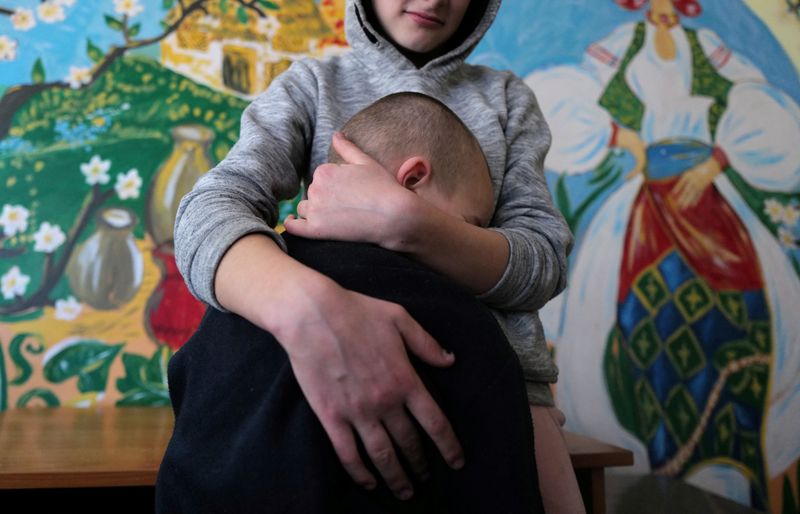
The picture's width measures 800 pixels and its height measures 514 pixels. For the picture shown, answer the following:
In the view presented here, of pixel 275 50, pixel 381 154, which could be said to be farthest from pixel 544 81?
pixel 381 154

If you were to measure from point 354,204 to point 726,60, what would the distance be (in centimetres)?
131

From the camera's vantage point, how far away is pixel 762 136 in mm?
1653

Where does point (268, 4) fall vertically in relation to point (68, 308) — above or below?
Result: above

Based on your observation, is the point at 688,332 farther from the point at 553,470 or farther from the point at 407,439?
the point at 407,439

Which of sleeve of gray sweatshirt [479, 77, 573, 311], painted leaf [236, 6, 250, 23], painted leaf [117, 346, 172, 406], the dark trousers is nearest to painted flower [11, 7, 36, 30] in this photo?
painted leaf [236, 6, 250, 23]

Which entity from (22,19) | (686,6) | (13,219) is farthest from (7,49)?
(686,6)

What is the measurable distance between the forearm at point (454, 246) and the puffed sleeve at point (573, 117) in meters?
0.91

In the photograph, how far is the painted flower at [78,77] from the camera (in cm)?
143

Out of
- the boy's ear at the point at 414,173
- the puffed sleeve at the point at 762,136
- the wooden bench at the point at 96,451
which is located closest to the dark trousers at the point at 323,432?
the boy's ear at the point at 414,173

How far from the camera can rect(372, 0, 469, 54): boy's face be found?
974mm

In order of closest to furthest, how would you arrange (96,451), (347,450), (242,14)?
(347,450) < (96,451) < (242,14)

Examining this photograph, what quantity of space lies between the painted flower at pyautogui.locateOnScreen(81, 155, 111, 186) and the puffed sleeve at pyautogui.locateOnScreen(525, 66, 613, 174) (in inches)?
35.1

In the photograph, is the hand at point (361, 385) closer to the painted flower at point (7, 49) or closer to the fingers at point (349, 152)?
the fingers at point (349, 152)

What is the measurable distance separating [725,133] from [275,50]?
39.5 inches
